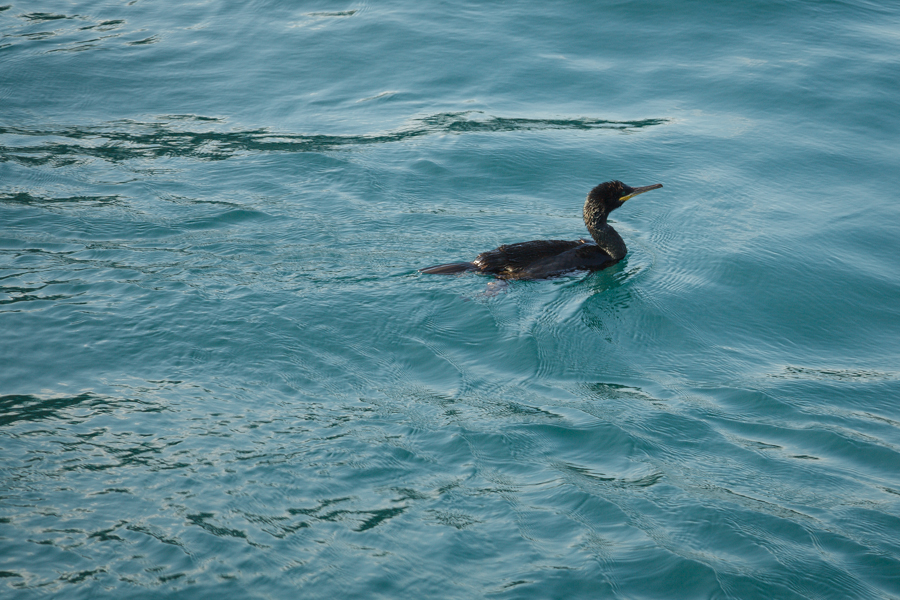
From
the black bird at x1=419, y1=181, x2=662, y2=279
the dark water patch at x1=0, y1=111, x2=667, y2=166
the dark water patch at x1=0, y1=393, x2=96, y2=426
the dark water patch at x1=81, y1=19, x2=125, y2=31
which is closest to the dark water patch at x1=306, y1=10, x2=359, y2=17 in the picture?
the dark water patch at x1=81, y1=19, x2=125, y2=31

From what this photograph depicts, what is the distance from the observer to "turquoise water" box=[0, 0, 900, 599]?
4348 mm

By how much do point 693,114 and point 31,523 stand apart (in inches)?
400

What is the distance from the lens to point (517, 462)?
16.5ft

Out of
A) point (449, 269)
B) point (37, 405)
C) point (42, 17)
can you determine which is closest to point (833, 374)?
point (449, 269)

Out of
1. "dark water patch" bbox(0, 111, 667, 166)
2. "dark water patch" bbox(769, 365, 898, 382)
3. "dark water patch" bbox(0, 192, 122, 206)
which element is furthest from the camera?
"dark water patch" bbox(0, 111, 667, 166)

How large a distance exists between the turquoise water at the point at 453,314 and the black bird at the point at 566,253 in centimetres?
22

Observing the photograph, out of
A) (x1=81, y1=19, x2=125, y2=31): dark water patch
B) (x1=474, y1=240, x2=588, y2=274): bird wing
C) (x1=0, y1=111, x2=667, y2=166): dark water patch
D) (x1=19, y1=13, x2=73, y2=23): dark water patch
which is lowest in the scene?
(x1=474, y1=240, x2=588, y2=274): bird wing

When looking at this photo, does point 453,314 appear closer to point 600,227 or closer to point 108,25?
point 600,227

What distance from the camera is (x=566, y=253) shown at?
778 centimetres

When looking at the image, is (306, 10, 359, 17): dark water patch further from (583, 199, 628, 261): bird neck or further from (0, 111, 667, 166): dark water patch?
(583, 199, 628, 261): bird neck

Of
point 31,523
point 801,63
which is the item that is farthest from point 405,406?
point 801,63

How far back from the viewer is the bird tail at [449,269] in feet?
24.5

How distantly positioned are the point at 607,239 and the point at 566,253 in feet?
1.86

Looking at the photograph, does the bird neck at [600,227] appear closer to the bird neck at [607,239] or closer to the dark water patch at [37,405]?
the bird neck at [607,239]
